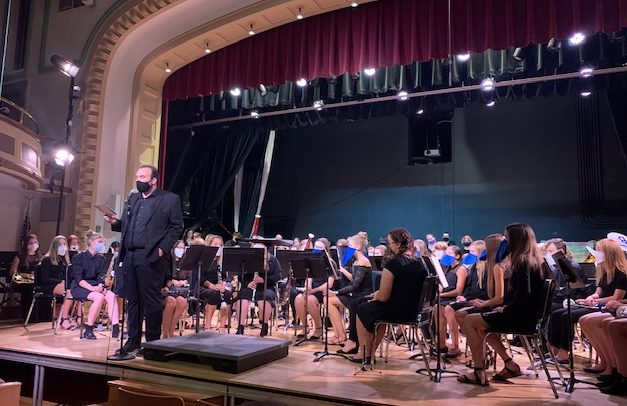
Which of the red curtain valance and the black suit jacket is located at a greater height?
the red curtain valance

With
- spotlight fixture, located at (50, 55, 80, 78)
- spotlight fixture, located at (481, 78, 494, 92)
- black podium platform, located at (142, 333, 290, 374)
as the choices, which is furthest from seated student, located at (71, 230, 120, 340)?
spotlight fixture, located at (481, 78, 494, 92)

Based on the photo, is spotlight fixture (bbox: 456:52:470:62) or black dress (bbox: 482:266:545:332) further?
spotlight fixture (bbox: 456:52:470:62)

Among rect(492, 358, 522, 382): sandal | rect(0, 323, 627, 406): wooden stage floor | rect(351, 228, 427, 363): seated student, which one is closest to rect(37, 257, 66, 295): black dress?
rect(0, 323, 627, 406): wooden stage floor

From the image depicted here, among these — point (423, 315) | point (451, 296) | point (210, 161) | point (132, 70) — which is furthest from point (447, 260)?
point (210, 161)

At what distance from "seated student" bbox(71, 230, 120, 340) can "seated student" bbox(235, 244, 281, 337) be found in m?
1.64

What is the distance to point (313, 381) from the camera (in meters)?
4.16

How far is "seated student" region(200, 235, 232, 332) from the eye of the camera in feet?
22.6

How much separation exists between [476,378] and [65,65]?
8.36 m

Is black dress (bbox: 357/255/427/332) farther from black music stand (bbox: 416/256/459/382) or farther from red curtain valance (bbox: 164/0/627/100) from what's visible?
red curtain valance (bbox: 164/0/627/100)

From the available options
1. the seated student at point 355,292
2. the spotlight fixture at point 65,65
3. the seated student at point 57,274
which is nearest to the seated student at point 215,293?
the seated student at point 355,292

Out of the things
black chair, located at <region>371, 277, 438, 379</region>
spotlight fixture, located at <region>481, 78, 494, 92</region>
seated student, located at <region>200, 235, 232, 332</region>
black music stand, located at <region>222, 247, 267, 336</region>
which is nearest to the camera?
black chair, located at <region>371, 277, 438, 379</region>

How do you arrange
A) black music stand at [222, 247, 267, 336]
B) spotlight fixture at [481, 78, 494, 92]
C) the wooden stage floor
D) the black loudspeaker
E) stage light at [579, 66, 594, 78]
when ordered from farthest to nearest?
1. the black loudspeaker
2. spotlight fixture at [481, 78, 494, 92]
3. stage light at [579, 66, 594, 78]
4. black music stand at [222, 247, 267, 336]
5. the wooden stage floor

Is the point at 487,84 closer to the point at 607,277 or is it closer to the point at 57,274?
the point at 607,277

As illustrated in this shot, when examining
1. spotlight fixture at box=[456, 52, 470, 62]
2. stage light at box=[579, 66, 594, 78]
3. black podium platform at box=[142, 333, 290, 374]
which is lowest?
black podium platform at box=[142, 333, 290, 374]
